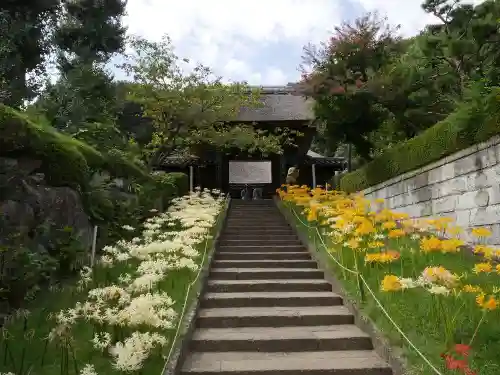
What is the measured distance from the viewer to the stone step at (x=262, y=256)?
31.5 ft

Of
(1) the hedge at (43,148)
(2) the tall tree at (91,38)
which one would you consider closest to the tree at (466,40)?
(1) the hedge at (43,148)

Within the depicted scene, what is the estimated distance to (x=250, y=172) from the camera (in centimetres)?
2136

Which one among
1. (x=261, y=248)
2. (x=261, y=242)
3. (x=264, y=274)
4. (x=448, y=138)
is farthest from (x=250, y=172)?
(x=448, y=138)

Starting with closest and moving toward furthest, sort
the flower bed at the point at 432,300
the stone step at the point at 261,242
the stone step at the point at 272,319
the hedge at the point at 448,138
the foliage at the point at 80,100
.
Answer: the flower bed at the point at 432,300, the stone step at the point at 272,319, the hedge at the point at 448,138, the stone step at the point at 261,242, the foliage at the point at 80,100

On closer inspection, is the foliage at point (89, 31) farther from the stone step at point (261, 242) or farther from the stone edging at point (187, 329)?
the stone edging at point (187, 329)

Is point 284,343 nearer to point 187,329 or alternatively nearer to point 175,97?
point 187,329

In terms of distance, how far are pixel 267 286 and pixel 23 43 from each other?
1486cm

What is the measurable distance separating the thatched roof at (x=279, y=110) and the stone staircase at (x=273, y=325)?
10713 millimetres

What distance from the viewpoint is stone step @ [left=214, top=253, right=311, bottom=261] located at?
378 inches

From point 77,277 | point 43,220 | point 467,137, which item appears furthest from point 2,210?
point 467,137

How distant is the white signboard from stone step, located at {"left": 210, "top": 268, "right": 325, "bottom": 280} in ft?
42.7

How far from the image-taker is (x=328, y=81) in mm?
12422

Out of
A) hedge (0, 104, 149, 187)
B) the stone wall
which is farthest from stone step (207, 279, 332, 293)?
hedge (0, 104, 149, 187)

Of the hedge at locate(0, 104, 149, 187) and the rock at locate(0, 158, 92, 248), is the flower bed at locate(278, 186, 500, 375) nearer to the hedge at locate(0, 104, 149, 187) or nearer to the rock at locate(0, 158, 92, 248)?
the rock at locate(0, 158, 92, 248)
